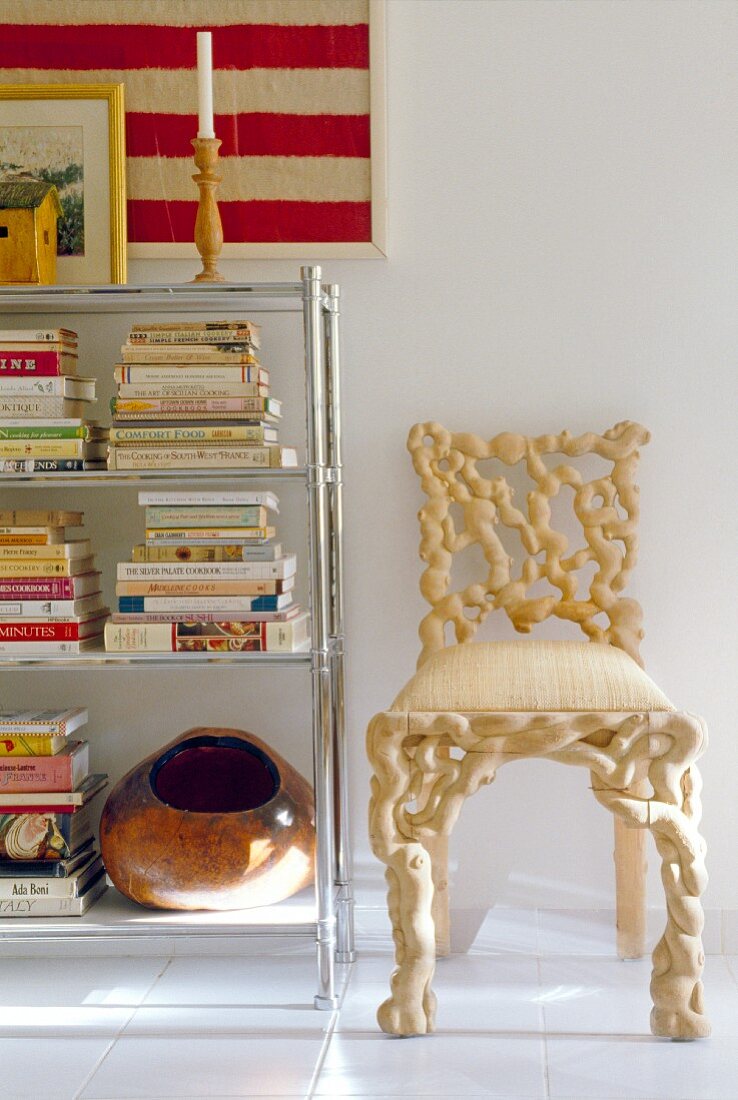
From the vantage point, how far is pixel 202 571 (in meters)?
2.16

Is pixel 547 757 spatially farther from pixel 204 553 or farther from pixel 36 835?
pixel 36 835

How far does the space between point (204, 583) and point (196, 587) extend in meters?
0.02

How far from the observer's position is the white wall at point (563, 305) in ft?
7.92

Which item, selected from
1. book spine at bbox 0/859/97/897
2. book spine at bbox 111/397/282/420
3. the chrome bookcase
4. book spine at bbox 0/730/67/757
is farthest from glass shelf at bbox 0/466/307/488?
book spine at bbox 0/859/97/897

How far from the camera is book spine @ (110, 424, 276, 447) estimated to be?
2154 millimetres

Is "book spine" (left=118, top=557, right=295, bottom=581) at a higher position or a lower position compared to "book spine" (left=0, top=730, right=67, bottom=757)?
higher

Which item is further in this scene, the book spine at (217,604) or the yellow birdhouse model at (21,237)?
the yellow birdhouse model at (21,237)

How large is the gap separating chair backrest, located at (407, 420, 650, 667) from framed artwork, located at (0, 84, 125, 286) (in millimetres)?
709

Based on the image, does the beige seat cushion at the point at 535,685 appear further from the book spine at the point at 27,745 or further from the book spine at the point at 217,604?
the book spine at the point at 27,745

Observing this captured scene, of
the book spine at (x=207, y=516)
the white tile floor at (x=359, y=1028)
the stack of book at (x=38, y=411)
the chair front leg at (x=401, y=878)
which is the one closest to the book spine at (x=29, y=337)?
the stack of book at (x=38, y=411)

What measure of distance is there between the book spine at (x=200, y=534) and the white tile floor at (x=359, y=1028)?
2.66ft

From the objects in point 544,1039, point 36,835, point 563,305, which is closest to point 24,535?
point 36,835

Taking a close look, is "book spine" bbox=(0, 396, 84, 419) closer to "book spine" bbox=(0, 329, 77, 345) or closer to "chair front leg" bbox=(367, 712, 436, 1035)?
"book spine" bbox=(0, 329, 77, 345)

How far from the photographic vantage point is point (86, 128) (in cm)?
242
